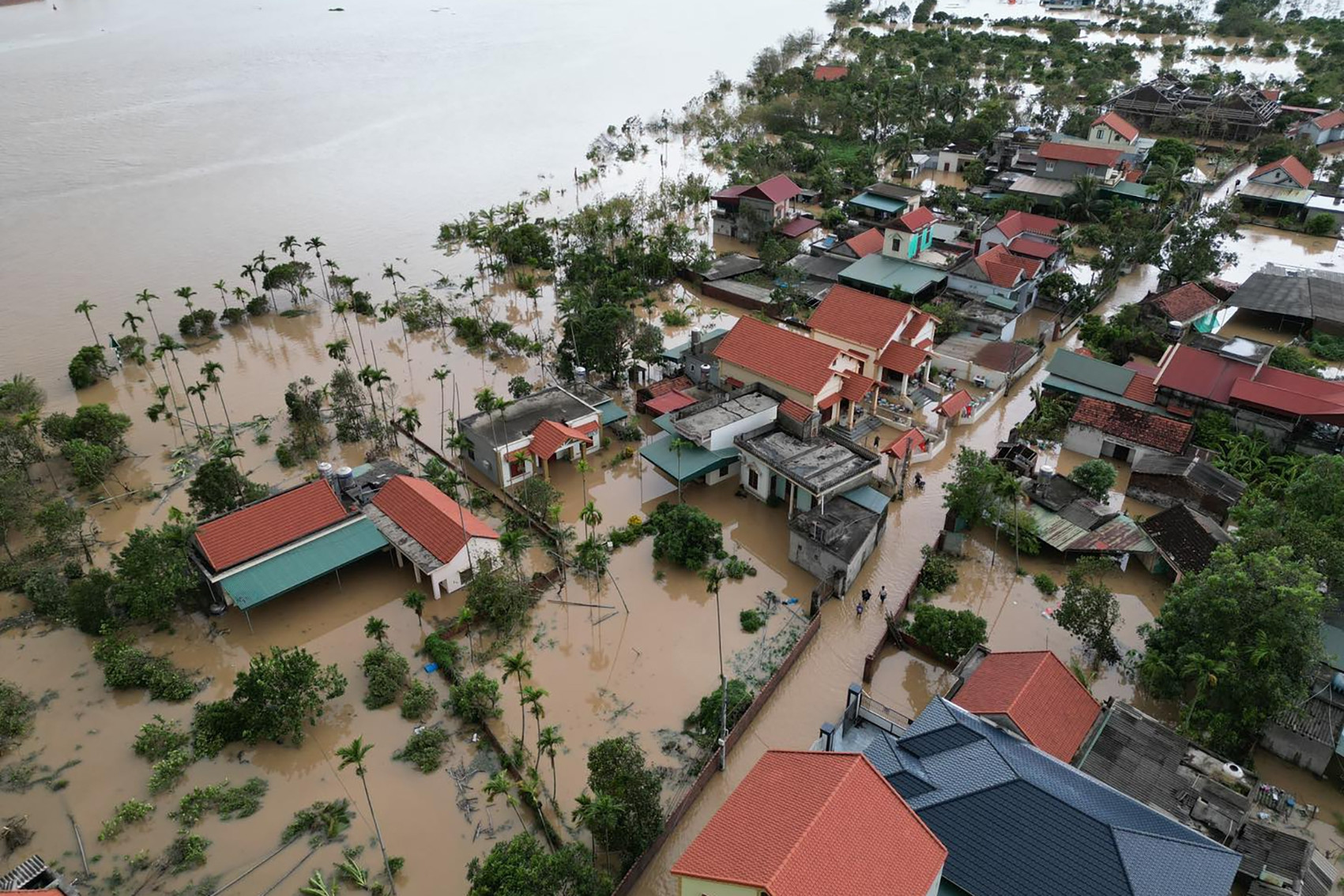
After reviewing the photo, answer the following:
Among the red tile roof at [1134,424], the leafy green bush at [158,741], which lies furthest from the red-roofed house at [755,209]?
the leafy green bush at [158,741]

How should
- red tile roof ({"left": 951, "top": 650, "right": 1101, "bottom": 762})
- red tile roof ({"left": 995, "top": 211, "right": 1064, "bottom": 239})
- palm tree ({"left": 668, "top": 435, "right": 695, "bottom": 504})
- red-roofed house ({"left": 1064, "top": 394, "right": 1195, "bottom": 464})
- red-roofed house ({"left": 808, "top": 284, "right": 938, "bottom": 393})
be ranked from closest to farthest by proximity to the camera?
red tile roof ({"left": 951, "top": 650, "right": 1101, "bottom": 762}) < palm tree ({"left": 668, "top": 435, "right": 695, "bottom": 504}) < red-roofed house ({"left": 1064, "top": 394, "right": 1195, "bottom": 464}) < red-roofed house ({"left": 808, "top": 284, "right": 938, "bottom": 393}) < red tile roof ({"left": 995, "top": 211, "right": 1064, "bottom": 239})

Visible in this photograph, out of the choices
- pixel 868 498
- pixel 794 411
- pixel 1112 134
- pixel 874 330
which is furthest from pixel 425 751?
pixel 1112 134

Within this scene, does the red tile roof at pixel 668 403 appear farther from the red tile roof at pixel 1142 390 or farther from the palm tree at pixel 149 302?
the palm tree at pixel 149 302

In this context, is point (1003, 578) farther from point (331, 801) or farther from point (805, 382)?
point (331, 801)

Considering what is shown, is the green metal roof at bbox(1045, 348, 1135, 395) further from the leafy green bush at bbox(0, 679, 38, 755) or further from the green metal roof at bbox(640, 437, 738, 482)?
the leafy green bush at bbox(0, 679, 38, 755)

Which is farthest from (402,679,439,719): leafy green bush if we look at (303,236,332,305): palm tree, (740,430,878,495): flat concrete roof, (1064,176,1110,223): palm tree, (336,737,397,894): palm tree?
(1064,176,1110,223): palm tree

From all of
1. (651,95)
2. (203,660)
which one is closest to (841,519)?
(203,660)
